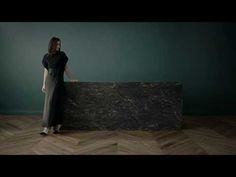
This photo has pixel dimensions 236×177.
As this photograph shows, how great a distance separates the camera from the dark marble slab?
559cm

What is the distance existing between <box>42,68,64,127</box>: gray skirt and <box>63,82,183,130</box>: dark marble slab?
16 cm

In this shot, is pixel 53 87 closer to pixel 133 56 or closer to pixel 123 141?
pixel 123 141

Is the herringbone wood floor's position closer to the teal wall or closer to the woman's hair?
the teal wall

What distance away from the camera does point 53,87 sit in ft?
17.7


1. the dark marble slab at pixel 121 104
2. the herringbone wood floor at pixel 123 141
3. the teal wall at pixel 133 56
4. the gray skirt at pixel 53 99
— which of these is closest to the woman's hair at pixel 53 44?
the gray skirt at pixel 53 99

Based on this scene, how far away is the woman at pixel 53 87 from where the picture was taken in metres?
5.39

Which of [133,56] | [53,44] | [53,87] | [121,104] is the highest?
[133,56]

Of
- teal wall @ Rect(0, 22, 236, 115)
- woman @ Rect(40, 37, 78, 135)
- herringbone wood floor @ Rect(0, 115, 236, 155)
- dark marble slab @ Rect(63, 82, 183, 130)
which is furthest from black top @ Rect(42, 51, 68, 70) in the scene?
teal wall @ Rect(0, 22, 236, 115)

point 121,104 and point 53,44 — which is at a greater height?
point 53,44

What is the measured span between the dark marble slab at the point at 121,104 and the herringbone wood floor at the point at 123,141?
19cm

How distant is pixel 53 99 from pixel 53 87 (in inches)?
7.3

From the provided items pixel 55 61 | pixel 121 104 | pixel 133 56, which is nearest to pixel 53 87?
pixel 55 61

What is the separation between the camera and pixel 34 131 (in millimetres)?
5719

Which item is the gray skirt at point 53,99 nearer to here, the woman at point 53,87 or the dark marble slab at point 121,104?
the woman at point 53,87
